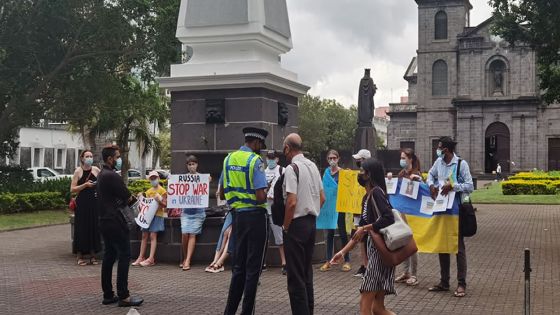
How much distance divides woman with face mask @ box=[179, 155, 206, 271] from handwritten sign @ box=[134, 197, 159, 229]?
56 cm

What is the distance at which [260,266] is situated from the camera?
6734 millimetres

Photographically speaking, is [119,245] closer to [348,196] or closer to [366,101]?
[348,196]

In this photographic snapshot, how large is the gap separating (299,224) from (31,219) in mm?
16575

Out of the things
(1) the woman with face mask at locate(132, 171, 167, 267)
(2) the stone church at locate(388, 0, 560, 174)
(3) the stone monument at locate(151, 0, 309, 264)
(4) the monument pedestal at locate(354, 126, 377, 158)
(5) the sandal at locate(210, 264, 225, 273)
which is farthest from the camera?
(2) the stone church at locate(388, 0, 560, 174)

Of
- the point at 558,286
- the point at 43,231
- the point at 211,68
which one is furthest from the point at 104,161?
the point at 43,231

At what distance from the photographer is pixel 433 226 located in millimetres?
9117

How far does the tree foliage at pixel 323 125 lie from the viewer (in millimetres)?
72250

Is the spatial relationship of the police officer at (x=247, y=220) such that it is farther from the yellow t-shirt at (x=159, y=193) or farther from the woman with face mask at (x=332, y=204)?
the yellow t-shirt at (x=159, y=193)

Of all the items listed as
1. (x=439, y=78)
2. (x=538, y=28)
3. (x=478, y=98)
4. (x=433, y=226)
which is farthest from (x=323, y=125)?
(x=433, y=226)

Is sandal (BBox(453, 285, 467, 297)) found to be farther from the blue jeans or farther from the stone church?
the stone church

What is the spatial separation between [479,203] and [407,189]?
73.5 feet

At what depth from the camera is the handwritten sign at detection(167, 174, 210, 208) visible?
1070cm

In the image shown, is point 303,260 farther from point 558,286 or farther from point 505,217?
point 505,217

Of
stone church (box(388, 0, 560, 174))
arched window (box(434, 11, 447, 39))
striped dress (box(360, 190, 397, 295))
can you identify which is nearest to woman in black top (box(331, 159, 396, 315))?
striped dress (box(360, 190, 397, 295))
